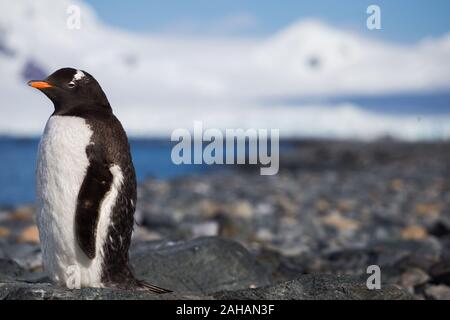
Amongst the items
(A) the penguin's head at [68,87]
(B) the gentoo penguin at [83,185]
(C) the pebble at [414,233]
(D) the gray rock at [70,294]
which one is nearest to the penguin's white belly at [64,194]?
(B) the gentoo penguin at [83,185]

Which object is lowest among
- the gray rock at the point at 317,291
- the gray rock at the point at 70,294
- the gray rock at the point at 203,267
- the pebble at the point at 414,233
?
the pebble at the point at 414,233

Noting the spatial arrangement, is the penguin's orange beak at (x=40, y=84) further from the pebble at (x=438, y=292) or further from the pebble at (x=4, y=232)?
the pebble at (x=4, y=232)

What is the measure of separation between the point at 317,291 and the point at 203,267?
1808 millimetres

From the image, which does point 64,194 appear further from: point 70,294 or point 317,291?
point 317,291

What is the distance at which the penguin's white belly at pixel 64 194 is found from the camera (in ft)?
14.6

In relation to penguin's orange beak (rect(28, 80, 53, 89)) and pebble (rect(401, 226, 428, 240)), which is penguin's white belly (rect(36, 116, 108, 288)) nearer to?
penguin's orange beak (rect(28, 80, 53, 89))

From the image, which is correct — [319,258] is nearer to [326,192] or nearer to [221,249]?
[221,249]

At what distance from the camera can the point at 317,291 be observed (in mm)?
4246

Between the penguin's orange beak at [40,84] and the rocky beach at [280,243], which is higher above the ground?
the penguin's orange beak at [40,84]

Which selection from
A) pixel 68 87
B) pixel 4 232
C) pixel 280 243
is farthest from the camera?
pixel 4 232

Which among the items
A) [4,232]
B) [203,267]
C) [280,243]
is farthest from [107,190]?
[4,232]
